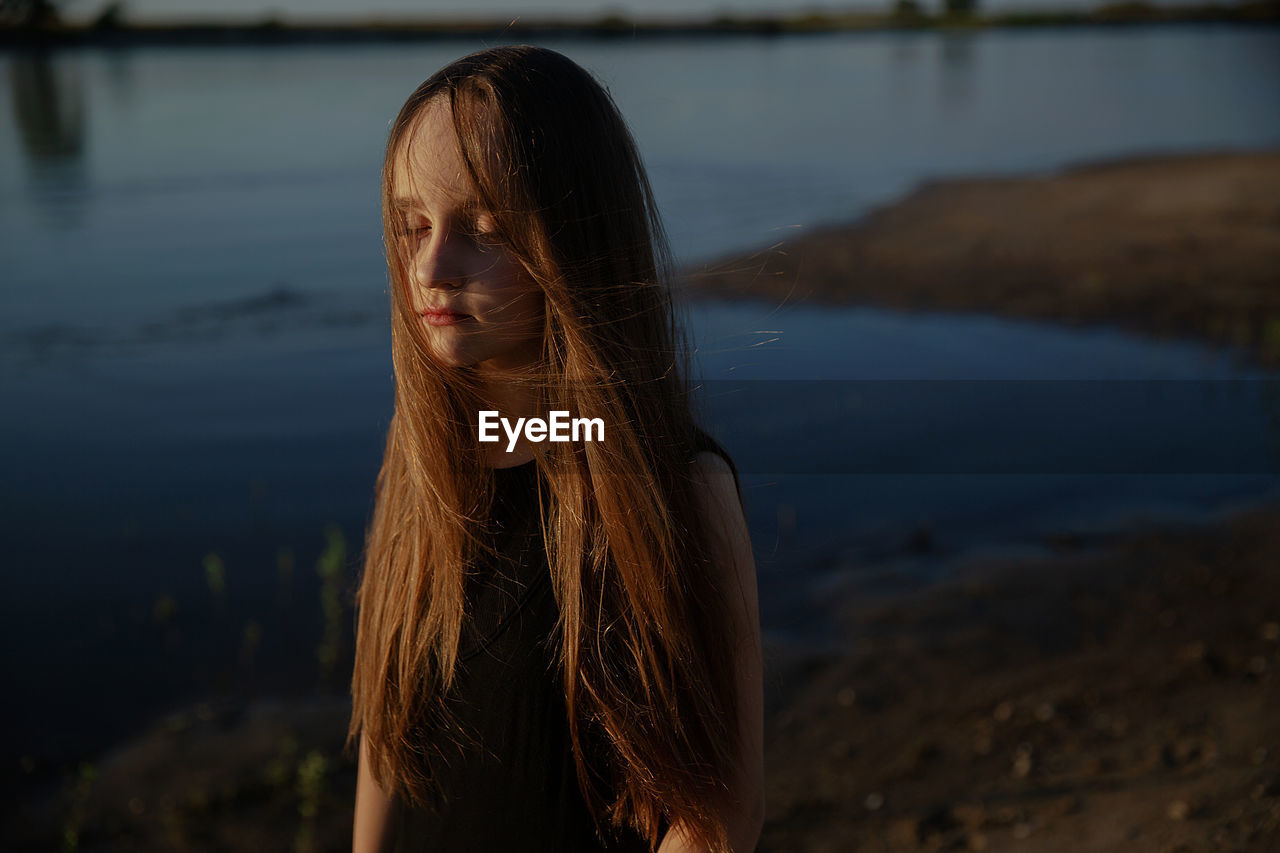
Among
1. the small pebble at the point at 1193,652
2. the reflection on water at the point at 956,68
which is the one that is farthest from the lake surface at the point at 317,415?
the reflection on water at the point at 956,68

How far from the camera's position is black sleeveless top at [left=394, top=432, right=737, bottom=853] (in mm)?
1685

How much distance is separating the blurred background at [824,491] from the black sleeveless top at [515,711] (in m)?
0.40

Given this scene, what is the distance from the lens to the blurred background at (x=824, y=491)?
4.17 metres

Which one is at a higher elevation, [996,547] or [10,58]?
[10,58]

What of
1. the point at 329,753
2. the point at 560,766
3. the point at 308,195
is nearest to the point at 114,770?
the point at 329,753

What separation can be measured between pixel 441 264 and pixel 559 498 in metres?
0.38

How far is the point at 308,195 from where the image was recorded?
57.0ft

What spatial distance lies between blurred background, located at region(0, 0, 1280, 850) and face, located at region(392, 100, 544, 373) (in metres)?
0.39

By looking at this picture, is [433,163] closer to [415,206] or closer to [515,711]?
[415,206]

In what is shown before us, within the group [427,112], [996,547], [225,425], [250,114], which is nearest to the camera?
[427,112]

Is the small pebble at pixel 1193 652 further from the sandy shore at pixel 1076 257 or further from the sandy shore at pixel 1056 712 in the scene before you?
the sandy shore at pixel 1076 257

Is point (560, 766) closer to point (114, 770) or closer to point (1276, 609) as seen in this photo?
point (114, 770)

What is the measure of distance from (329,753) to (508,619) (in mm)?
3207

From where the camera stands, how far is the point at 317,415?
859cm
